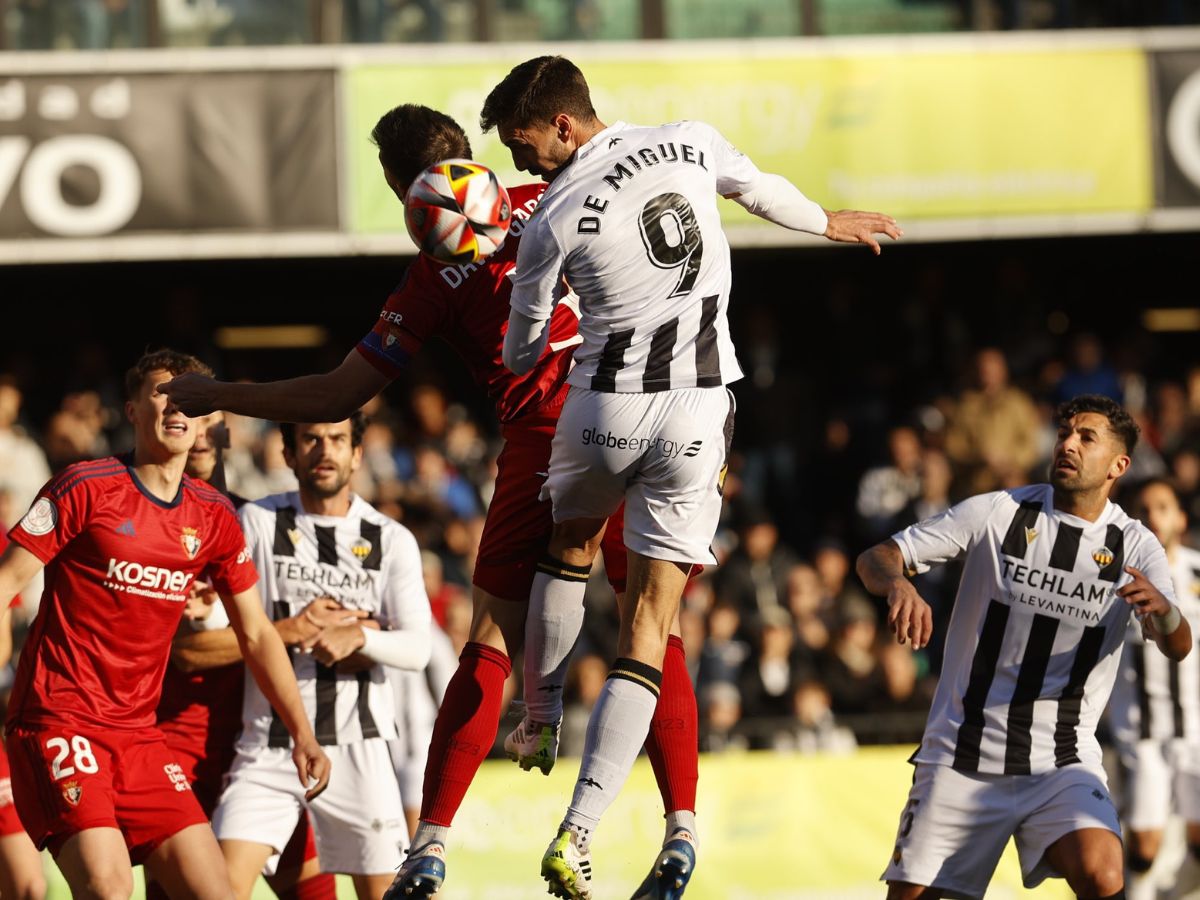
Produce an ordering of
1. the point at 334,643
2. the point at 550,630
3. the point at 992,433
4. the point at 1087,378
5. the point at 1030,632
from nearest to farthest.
Result: 1. the point at 550,630
2. the point at 1030,632
3. the point at 334,643
4. the point at 992,433
5. the point at 1087,378

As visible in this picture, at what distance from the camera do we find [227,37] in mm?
15008

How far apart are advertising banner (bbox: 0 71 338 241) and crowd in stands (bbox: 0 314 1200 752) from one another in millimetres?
1356

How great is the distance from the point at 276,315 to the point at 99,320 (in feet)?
5.64

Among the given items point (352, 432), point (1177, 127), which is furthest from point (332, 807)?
point (1177, 127)

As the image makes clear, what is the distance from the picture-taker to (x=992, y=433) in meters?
13.8

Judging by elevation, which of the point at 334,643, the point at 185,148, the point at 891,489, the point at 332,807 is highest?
the point at 185,148

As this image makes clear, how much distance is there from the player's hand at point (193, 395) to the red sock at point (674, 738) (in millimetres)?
1775

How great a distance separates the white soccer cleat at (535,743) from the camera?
6.13 meters

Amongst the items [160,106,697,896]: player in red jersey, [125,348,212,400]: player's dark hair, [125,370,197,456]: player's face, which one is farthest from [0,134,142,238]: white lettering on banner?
[160,106,697,896]: player in red jersey

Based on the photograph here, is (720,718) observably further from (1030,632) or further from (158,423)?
(158,423)

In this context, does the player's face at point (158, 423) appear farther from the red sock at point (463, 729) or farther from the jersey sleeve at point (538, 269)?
the jersey sleeve at point (538, 269)

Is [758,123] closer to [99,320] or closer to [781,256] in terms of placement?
[781,256]

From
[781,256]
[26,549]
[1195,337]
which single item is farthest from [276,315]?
[26,549]

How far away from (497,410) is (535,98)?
44.5 inches
